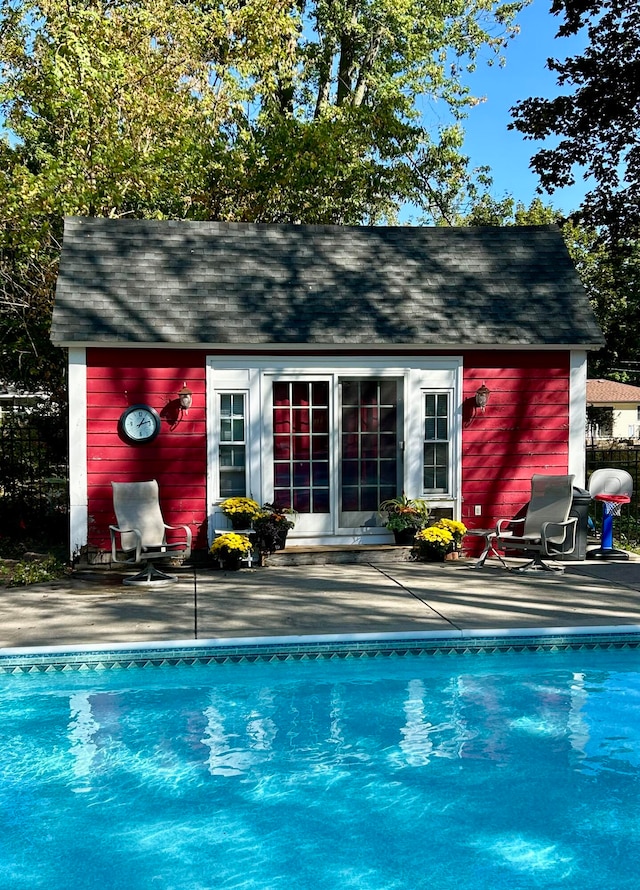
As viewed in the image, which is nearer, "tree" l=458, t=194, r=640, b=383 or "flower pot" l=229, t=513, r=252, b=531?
"flower pot" l=229, t=513, r=252, b=531

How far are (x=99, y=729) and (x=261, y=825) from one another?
1.59 m

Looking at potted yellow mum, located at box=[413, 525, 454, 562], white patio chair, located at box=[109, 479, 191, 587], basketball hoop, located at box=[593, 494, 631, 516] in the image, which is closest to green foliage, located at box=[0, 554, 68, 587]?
white patio chair, located at box=[109, 479, 191, 587]

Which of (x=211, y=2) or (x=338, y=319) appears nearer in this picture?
(x=338, y=319)

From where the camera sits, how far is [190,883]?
4.07 meters

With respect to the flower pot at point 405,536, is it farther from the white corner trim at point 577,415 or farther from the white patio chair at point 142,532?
the white patio chair at point 142,532

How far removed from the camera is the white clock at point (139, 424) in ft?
34.2

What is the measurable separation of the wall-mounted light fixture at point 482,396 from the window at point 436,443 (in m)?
0.39

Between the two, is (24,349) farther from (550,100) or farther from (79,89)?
(550,100)

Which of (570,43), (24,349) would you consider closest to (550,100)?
(570,43)

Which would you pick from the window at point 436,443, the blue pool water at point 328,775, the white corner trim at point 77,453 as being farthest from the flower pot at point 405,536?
the blue pool water at point 328,775

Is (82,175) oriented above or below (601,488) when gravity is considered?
above

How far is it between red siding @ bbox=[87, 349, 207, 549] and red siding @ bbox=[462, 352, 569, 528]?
3.35 metres

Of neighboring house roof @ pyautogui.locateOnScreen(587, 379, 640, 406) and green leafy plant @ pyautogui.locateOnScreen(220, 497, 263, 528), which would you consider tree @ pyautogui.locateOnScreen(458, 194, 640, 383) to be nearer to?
green leafy plant @ pyautogui.locateOnScreen(220, 497, 263, 528)

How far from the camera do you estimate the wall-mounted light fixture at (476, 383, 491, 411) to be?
36.3 feet
